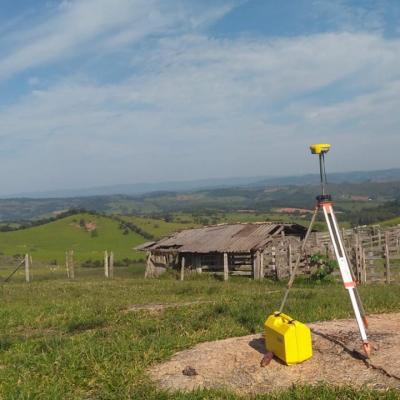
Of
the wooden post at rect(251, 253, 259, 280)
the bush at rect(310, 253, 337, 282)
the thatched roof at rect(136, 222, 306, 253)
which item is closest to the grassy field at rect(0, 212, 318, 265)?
the thatched roof at rect(136, 222, 306, 253)

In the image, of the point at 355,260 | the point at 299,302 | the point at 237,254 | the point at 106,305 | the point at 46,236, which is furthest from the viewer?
the point at 46,236

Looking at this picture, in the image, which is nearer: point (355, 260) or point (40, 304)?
point (40, 304)

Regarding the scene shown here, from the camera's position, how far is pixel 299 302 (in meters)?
11.8

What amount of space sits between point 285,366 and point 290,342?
373 millimetres

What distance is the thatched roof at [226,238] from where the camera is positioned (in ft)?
89.4

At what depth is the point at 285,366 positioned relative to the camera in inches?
265

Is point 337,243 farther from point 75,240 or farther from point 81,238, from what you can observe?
point 81,238

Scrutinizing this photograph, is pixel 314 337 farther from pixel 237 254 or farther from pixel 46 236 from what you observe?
pixel 46 236

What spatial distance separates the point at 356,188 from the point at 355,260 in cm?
18477

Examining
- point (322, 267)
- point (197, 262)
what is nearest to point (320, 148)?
point (322, 267)

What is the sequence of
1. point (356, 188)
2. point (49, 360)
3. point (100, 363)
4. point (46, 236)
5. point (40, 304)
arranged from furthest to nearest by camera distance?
1. point (356, 188)
2. point (46, 236)
3. point (40, 304)
4. point (49, 360)
5. point (100, 363)

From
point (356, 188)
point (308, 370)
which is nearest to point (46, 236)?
point (308, 370)

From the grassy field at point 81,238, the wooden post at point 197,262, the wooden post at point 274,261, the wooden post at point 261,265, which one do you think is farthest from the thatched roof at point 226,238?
the grassy field at point 81,238

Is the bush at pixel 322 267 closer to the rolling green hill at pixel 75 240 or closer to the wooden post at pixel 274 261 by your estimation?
the wooden post at pixel 274 261
